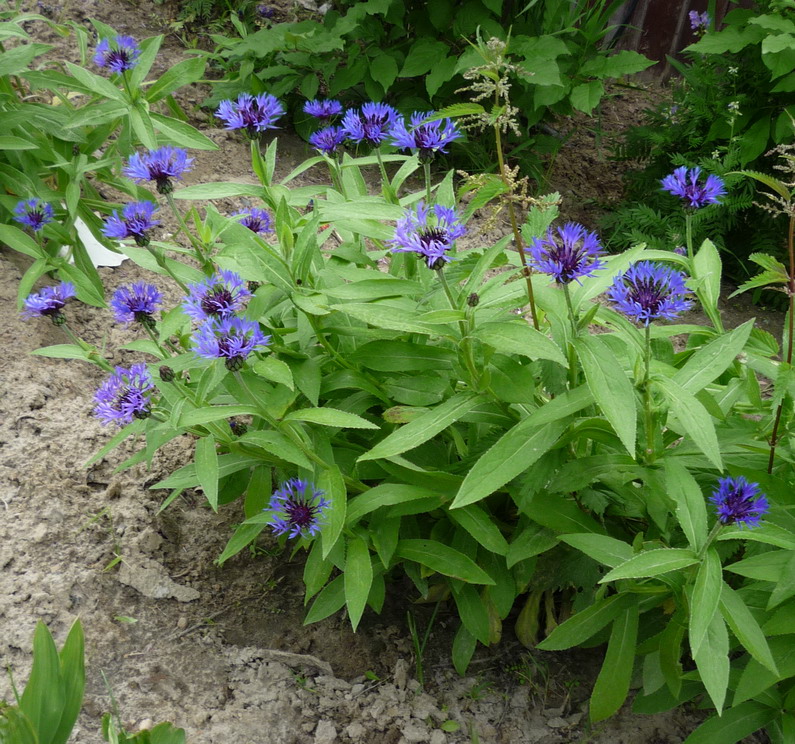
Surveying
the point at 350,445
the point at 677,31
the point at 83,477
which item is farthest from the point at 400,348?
the point at 677,31

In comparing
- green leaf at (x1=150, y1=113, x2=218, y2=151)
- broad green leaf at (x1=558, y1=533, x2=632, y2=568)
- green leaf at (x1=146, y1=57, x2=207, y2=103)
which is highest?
green leaf at (x1=146, y1=57, x2=207, y2=103)

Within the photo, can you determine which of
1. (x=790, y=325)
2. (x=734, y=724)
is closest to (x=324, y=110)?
(x=790, y=325)

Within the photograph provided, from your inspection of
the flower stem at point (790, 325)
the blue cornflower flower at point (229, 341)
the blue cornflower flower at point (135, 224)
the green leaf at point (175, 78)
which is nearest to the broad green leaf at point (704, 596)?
the flower stem at point (790, 325)

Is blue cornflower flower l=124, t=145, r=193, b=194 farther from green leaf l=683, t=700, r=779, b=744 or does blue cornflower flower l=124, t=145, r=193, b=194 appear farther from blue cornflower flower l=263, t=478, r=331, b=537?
green leaf l=683, t=700, r=779, b=744

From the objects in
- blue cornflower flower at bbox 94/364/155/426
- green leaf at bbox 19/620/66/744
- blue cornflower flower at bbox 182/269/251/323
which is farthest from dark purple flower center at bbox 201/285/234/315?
green leaf at bbox 19/620/66/744

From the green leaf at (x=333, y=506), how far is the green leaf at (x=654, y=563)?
1.80 ft

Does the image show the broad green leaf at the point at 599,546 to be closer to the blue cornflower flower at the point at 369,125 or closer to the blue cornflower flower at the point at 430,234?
the blue cornflower flower at the point at 430,234

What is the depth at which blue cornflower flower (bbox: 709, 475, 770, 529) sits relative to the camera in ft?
4.55

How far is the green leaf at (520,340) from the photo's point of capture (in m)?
1.39

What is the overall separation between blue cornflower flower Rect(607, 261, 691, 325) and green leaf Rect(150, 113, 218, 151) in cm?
158

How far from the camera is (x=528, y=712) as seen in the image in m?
1.97

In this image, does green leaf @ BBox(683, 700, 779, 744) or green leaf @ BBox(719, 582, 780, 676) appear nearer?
green leaf @ BBox(719, 582, 780, 676)

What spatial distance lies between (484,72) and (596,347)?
522mm

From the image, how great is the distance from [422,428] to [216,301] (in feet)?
1.53
